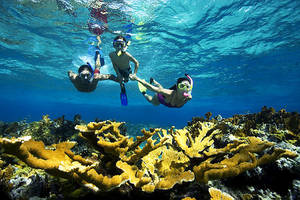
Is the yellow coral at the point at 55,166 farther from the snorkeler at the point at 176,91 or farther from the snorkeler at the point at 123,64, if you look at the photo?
the snorkeler at the point at 123,64

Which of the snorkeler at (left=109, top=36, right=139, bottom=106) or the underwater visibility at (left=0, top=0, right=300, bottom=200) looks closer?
the underwater visibility at (left=0, top=0, right=300, bottom=200)

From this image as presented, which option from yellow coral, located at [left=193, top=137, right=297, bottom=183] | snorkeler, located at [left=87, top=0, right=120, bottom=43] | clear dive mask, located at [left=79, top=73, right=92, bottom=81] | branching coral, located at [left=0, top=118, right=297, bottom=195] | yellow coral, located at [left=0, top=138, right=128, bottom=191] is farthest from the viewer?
snorkeler, located at [left=87, top=0, right=120, bottom=43]

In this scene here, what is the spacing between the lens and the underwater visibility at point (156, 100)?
5.57 feet

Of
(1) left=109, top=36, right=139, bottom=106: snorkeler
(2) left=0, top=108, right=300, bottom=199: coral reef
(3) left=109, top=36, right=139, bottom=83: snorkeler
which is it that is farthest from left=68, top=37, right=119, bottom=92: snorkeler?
(2) left=0, top=108, right=300, bottom=199: coral reef

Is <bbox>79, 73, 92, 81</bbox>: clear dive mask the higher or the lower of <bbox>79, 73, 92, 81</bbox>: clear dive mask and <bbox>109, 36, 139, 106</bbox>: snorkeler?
the lower

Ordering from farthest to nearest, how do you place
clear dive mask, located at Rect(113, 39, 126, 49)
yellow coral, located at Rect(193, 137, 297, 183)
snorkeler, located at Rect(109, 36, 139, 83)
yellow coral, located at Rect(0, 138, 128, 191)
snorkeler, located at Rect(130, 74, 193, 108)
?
snorkeler, located at Rect(109, 36, 139, 83)
clear dive mask, located at Rect(113, 39, 126, 49)
snorkeler, located at Rect(130, 74, 193, 108)
yellow coral, located at Rect(193, 137, 297, 183)
yellow coral, located at Rect(0, 138, 128, 191)

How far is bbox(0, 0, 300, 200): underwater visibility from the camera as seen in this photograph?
1.70m

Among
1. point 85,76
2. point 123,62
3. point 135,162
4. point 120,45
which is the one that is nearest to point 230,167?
point 135,162

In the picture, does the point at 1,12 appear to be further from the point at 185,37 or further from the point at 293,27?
the point at 293,27

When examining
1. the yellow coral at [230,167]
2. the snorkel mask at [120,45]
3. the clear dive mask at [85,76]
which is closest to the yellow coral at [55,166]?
the yellow coral at [230,167]

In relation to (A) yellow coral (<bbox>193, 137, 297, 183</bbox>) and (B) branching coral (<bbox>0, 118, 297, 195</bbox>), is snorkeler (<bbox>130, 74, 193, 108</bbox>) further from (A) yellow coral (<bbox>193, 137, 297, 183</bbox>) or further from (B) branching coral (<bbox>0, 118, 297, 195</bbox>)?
(A) yellow coral (<bbox>193, 137, 297, 183</bbox>)

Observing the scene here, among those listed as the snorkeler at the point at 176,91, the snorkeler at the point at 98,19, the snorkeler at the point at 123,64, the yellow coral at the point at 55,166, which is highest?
the snorkeler at the point at 98,19

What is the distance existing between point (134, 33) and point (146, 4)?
11.9 ft

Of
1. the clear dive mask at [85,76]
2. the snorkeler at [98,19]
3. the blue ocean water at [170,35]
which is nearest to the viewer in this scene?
the clear dive mask at [85,76]
